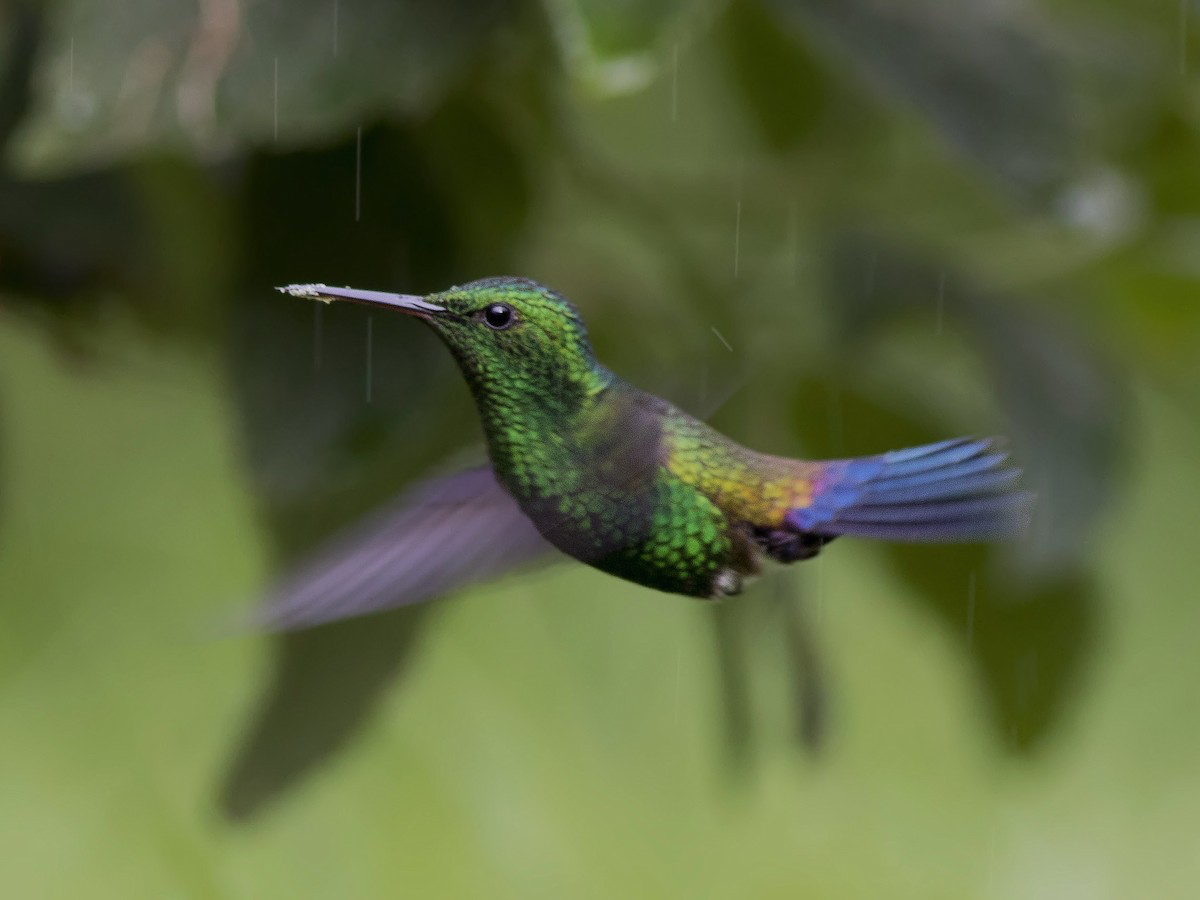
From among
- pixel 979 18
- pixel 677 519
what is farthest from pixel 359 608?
pixel 979 18

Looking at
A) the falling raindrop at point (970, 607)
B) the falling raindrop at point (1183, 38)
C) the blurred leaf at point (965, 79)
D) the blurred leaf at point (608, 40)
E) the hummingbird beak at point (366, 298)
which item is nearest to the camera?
Answer: the hummingbird beak at point (366, 298)

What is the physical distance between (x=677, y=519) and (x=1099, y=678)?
0.60 metres

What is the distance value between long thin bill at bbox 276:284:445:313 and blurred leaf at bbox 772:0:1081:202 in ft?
0.86

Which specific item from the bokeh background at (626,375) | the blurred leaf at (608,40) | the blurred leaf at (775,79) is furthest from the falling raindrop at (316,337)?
the blurred leaf at (775,79)

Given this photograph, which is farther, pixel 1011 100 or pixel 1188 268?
pixel 1188 268

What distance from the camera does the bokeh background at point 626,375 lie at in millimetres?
350

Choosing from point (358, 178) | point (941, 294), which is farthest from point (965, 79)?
point (358, 178)

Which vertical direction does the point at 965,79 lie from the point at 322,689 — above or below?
above

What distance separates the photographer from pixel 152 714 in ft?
1.98

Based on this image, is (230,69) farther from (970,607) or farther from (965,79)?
(970,607)

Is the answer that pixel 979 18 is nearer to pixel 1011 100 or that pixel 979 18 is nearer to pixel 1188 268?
pixel 1011 100

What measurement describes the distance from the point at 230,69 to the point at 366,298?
0.64ft

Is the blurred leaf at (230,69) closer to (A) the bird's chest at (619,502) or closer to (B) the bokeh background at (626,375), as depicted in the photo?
(B) the bokeh background at (626,375)

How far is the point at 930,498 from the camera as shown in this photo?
164 mm
